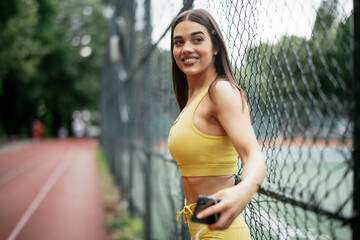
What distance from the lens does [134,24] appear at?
575cm

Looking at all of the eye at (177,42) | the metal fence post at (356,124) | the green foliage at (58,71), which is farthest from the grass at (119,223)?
the green foliage at (58,71)

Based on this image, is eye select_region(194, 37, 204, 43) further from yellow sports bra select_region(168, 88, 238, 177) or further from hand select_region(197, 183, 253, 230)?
hand select_region(197, 183, 253, 230)

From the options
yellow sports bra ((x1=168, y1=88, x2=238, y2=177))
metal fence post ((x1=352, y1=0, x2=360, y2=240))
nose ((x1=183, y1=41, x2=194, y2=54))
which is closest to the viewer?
metal fence post ((x1=352, y1=0, x2=360, y2=240))

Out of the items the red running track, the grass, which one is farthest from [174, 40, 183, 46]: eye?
the red running track

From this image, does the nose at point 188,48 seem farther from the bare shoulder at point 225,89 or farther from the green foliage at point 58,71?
the green foliage at point 58,71

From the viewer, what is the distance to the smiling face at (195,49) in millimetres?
1618

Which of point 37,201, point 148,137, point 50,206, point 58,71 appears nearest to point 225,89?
point 148,137

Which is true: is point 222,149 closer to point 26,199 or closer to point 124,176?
point 124,176

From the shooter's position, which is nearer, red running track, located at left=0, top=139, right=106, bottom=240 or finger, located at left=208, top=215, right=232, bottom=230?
finger, located at left=208, top=215, right=232, bottom=230

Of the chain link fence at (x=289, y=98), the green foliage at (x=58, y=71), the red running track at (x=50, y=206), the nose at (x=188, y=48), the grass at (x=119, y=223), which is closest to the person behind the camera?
the chain link fence at (x=289, y=98)

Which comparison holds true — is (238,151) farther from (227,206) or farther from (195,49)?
(195,49)

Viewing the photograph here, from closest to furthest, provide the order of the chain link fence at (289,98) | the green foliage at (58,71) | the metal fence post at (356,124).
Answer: the metal fence post at (356,124) → the chain link fence at (289,98) → the green foliage at (58,71)

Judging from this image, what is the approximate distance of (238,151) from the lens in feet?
4.32

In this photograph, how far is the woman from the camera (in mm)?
1312
